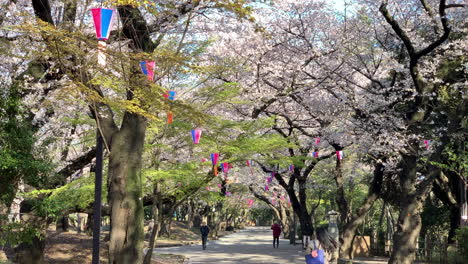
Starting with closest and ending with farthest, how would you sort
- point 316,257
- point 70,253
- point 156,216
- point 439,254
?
point 316,257 < point 156,216 < point 70,253 < point 439,254

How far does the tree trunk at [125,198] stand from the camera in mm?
9672

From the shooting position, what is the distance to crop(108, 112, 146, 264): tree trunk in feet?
31.7

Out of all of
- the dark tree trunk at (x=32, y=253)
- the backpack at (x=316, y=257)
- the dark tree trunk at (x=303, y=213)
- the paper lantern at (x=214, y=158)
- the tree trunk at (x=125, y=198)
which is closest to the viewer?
the tree trunk at (x=125, y=198)

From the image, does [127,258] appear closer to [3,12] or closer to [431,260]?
[3,12]

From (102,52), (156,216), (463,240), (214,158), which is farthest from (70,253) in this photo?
(463,240)

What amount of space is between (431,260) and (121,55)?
63.2ft

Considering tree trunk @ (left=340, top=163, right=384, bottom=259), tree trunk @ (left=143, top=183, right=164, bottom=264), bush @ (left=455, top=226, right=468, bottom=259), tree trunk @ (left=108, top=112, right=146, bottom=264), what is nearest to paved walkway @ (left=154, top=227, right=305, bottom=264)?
tree trunk @ (left=340, top=163, right=384, bottom=259)

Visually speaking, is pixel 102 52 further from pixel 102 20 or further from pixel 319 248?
pixel 319 248

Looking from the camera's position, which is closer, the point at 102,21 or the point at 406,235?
the point at 102,21

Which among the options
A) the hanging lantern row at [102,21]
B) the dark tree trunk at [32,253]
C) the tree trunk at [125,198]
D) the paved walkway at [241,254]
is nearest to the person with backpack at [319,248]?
the tree trunk at [125,198]

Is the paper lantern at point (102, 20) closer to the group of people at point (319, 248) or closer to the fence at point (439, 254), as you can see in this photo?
the group of people at point (319, 248)

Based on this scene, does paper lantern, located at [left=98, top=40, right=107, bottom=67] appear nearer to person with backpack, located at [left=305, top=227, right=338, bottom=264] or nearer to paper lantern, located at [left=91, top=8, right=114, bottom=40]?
paper lantern, located at [left=91, top=8, right=114, bottom=40]

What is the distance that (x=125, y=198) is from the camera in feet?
32.1

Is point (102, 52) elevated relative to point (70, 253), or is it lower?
elevated
